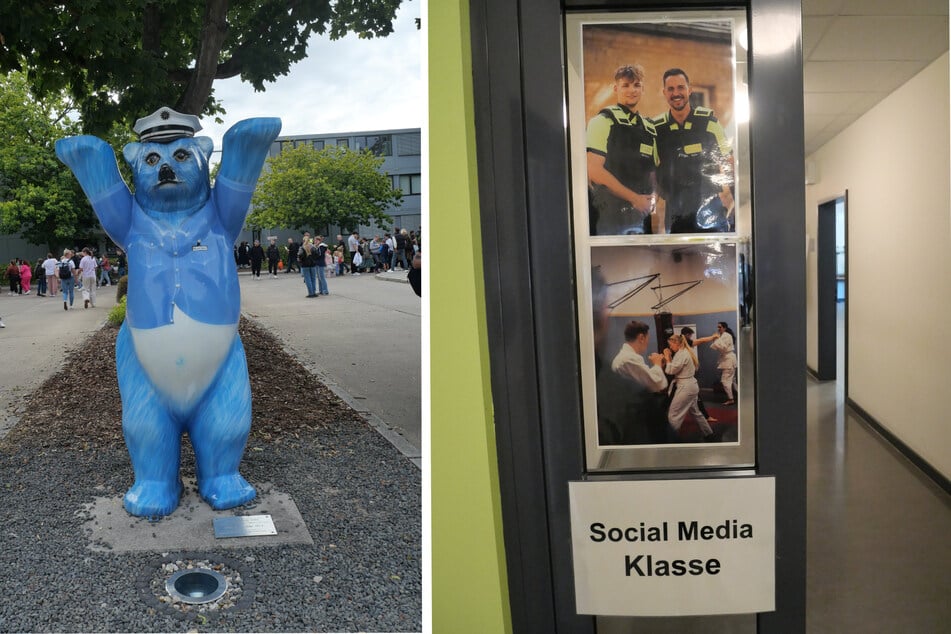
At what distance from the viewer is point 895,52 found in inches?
158

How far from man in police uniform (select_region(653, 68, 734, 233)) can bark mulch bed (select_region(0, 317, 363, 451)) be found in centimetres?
214

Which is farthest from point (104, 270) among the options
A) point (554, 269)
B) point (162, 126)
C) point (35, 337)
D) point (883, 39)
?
point (883, 39)

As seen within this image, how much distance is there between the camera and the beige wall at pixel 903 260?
4.27 metres

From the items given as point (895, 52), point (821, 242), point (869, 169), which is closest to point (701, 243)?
point (895, 52)

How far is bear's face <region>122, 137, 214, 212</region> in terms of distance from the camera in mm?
2900

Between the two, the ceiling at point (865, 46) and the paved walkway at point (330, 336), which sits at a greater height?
the ceiling at point (865, 46)

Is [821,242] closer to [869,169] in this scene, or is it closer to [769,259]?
[869,169]

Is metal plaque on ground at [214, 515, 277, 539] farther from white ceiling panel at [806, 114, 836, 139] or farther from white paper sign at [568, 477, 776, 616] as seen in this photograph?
white ceiling panel at [806, 114, 836, 139]

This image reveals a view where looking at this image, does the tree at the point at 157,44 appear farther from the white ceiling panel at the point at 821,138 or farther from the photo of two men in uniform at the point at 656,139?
the white ceiling panel at the point at 821,138

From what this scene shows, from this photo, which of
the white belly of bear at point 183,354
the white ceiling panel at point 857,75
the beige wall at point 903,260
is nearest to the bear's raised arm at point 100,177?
the white belly of bear at point 183,354

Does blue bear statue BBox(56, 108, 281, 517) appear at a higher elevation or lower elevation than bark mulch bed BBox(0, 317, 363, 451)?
higher

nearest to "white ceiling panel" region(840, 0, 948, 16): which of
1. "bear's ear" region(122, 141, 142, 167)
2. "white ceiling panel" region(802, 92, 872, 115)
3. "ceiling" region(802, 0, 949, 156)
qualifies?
"ceiling" region(802, 0, 949, 156)

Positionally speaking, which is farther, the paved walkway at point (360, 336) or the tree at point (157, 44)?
the paved walkway at point (360, 336)

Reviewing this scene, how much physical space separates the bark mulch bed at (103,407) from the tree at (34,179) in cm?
53
